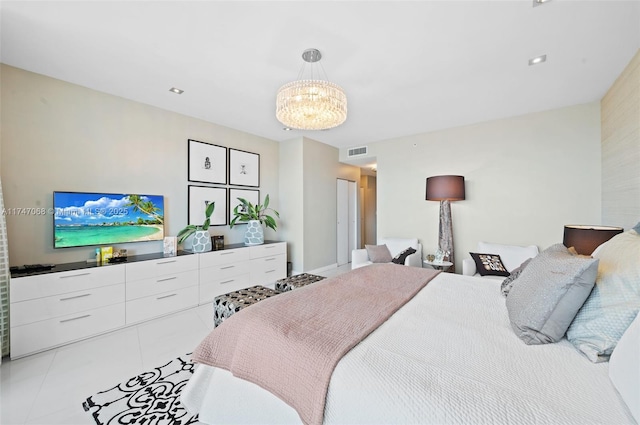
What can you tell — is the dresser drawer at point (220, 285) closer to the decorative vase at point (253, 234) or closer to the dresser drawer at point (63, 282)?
the decorative vase at point (253, 234)

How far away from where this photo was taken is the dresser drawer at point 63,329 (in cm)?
221

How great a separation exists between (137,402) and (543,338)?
2.40 metres

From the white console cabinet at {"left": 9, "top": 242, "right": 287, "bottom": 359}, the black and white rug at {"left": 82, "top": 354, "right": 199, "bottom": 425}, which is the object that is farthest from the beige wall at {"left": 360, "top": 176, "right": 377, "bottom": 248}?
the black and white rug at {"left": 82, "top": 354, "right": 199, "bottom": 425}

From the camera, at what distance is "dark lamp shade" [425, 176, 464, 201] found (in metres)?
3.71

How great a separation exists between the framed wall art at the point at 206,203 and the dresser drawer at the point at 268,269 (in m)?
0.88

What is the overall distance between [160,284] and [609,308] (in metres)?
3.68

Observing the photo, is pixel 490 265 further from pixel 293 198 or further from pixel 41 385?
pixel 41 385

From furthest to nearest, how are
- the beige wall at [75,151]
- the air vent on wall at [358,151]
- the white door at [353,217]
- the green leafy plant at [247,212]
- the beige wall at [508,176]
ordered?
1. the white door at [353,217]
2. the air vent on wall at [358,151]
3. the green leafy plant at [247,212]
4. the beige wall at [508,176]
5. the beige wall at [75,151]

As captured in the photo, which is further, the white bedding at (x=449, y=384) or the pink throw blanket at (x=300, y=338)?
the pink throw blanket at (x=300, y=338)

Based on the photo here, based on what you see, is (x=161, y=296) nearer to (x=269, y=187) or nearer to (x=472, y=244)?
(x=269, y=187)

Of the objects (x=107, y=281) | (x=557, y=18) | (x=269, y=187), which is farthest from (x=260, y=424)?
(x=269, y=187)

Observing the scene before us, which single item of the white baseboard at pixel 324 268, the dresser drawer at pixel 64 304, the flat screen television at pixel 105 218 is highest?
the flat screen television at pixel 105 218

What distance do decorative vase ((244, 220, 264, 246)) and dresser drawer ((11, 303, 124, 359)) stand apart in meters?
1.88

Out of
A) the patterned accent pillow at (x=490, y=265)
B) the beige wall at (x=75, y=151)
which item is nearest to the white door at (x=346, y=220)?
the patterned accent pillow at (x=490, y=265)
